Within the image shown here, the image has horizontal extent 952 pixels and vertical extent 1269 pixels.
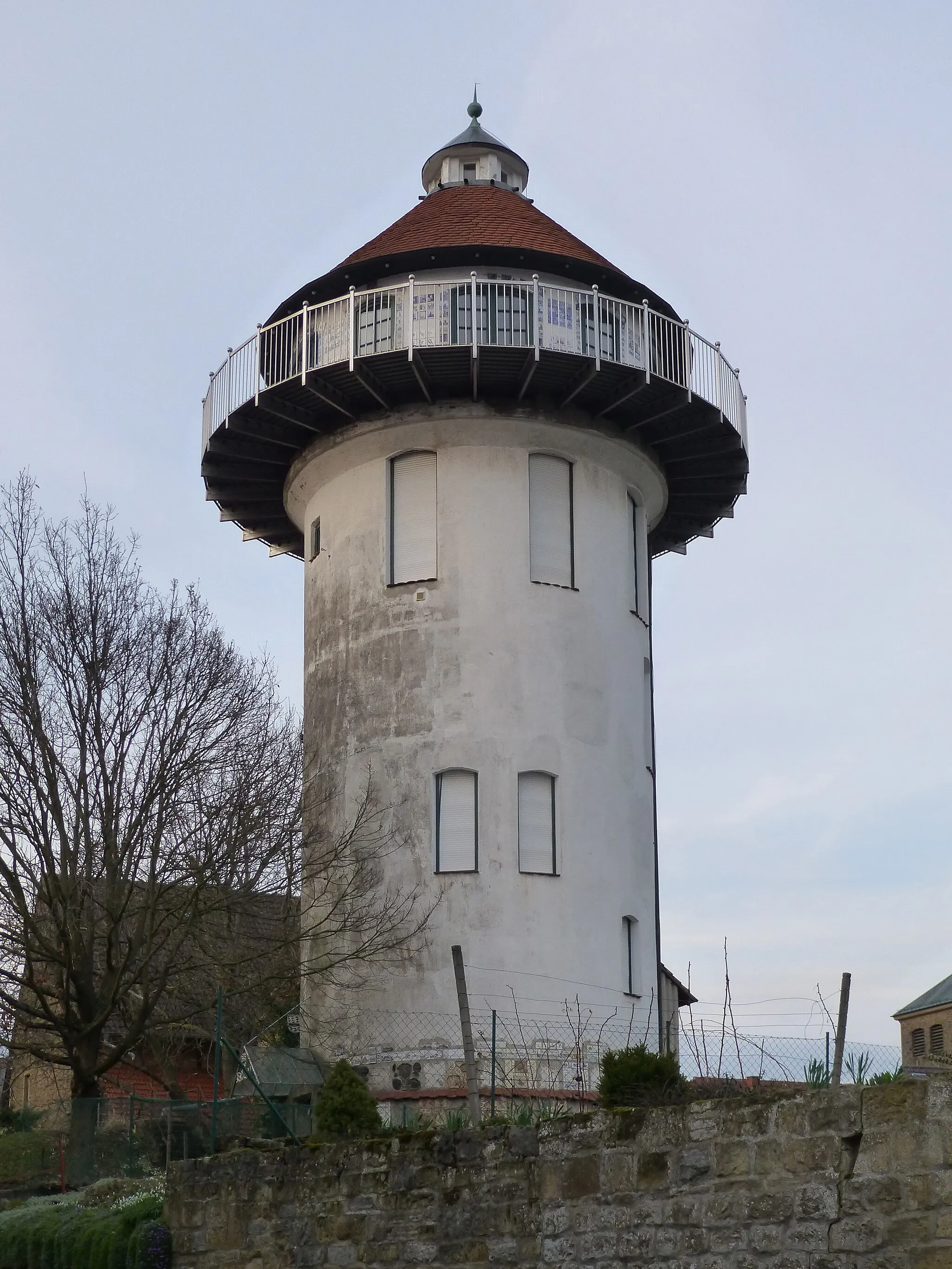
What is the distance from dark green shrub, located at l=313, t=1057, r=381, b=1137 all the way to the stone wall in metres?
0.99

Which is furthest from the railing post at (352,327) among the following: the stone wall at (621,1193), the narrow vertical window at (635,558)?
the stone wall at (621,1193)

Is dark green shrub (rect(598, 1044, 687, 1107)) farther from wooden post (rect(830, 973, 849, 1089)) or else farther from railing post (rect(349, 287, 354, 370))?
railing post (rect(349, 287, 354, 370))

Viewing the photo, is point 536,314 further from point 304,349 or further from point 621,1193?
point 621,1193

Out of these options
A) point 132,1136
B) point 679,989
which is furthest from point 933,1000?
point 132,1136

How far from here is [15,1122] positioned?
30781mm

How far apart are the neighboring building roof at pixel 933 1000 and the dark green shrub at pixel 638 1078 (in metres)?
46.3

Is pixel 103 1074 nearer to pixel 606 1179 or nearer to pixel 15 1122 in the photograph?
pixel 15 1122

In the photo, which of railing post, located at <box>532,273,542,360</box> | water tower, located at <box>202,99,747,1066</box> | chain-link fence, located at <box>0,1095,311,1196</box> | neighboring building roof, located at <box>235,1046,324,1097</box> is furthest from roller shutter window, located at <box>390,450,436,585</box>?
chain-link fence, located at <box>0,1095,311,1196</box>

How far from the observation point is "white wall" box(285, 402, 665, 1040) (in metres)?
22.9

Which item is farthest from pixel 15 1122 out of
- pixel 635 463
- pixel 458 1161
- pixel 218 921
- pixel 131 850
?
pixel 458 1161

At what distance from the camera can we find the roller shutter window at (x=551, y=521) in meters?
24.6

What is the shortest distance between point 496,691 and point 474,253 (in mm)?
6320

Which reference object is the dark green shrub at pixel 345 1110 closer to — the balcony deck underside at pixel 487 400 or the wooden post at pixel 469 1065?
the wooden post at pixel 469 1065

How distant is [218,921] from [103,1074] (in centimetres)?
273
